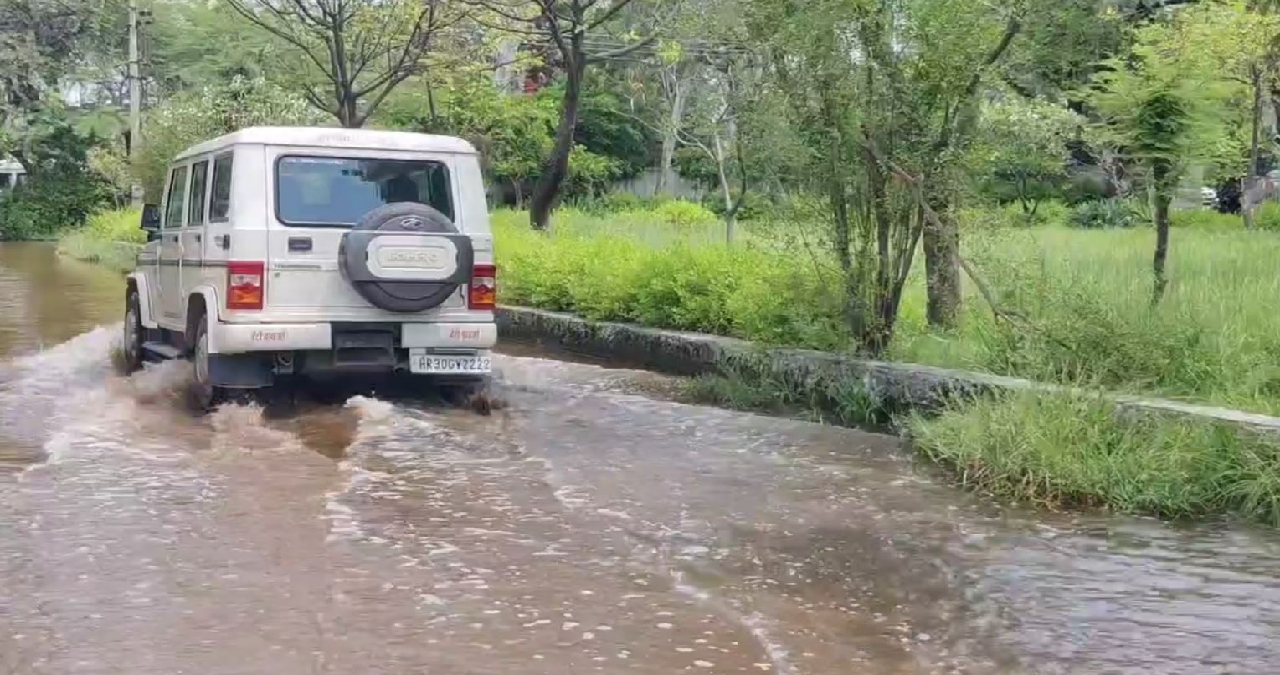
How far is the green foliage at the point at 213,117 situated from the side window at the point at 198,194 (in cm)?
1436

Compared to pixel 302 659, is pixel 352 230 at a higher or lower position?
higher

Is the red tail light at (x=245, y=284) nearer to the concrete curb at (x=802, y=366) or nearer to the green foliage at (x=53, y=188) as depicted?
the concrete curb at (x=802, y=366)

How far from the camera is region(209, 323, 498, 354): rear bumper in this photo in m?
9.73

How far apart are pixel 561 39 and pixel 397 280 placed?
885 centimetres

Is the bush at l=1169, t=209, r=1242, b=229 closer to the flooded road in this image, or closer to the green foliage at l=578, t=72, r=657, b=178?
the flooded road

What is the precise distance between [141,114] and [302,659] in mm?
39932

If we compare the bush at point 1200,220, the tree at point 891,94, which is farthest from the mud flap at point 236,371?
the bush at point 1200,220

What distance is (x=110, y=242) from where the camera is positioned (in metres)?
33.0

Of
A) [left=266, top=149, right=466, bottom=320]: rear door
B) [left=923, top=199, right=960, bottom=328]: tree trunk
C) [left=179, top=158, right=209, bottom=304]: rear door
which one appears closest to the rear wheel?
[left=266, top=149, right=466, bottom=320]: rear door

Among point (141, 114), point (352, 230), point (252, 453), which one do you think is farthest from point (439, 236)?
point (141, 114)

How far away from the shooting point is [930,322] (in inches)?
456

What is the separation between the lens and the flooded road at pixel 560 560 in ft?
17.7

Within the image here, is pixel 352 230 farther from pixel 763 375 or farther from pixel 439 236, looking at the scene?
pixel 763 375

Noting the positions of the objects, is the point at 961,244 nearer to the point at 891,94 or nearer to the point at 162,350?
the point at 891,94
